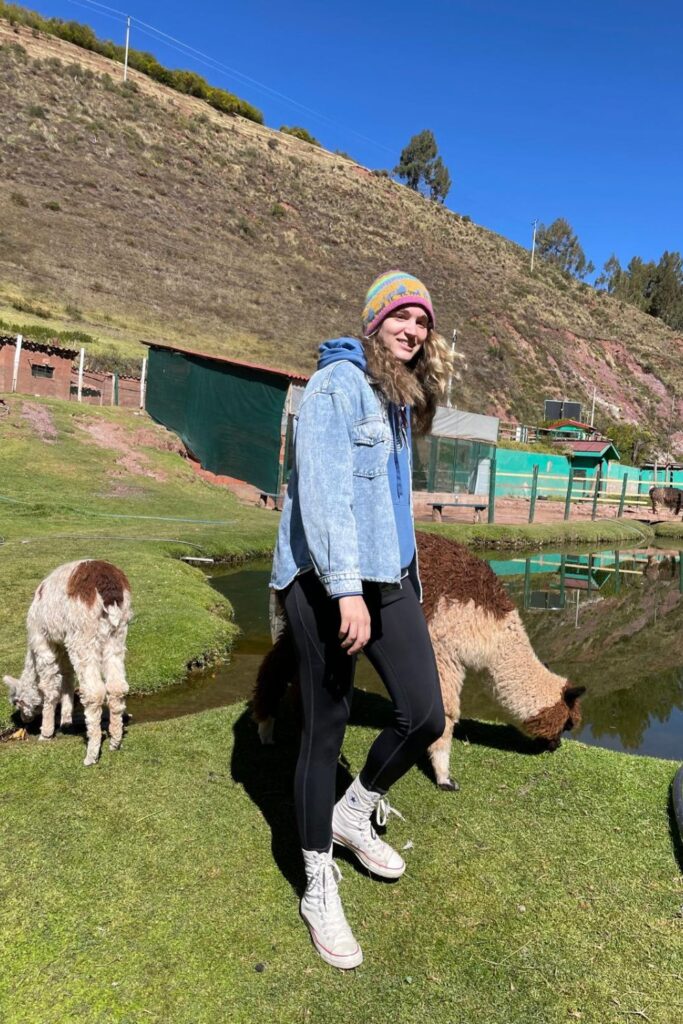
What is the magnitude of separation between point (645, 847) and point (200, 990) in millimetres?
2201

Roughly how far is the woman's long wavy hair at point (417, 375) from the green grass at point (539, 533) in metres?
12.3

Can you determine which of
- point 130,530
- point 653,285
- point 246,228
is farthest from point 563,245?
point 130,530

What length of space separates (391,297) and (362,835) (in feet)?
7.26

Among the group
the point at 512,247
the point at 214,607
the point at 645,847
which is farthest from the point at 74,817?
the point at 512,247

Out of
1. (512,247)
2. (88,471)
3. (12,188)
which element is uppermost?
(512,247)

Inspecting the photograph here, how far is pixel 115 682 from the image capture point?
3.91m

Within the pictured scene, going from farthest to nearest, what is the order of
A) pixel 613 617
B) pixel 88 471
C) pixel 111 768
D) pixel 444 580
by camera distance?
pixel 88 471 → pixel 613 617 → pixel 444 580 → pixel 111 768

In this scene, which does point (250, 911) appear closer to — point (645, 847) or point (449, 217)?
point (645, 847)

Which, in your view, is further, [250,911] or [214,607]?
[214,607]

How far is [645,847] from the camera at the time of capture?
10.3 ft

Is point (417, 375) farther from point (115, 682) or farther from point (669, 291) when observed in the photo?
point (669, 291)

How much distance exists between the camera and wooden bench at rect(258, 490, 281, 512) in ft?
59.1

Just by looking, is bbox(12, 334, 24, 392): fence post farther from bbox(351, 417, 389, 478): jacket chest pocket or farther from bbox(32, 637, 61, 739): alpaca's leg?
bbox(351, 417, 389, 478): jacket chest pocket

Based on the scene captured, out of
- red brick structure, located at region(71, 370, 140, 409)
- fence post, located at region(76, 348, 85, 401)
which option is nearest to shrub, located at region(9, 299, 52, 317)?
red brick structure, located at region(71, 370, 140, 409)
